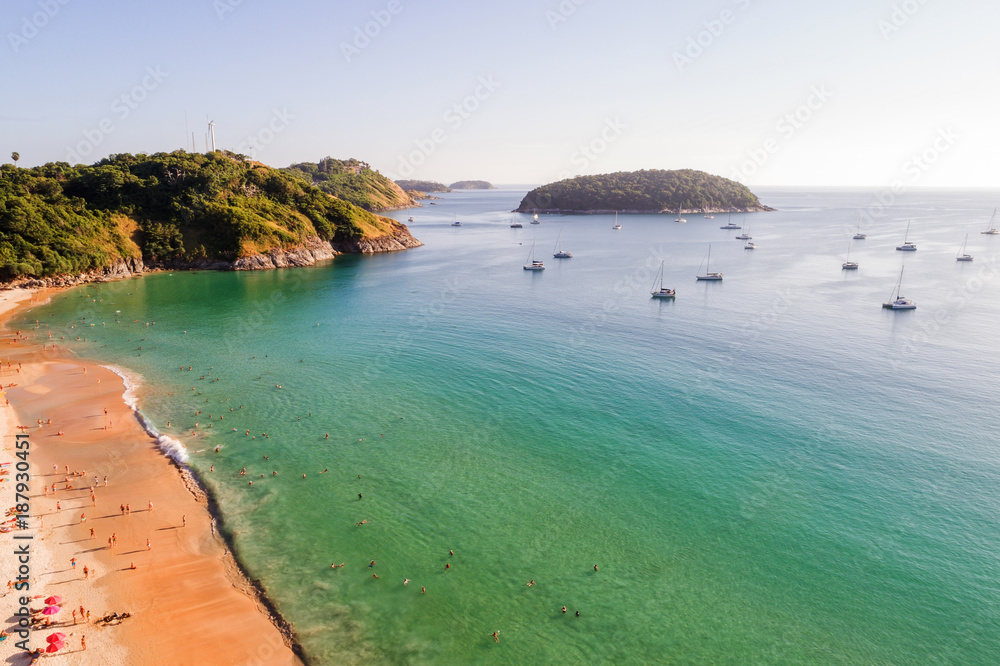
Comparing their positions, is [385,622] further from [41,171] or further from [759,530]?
[41,171]

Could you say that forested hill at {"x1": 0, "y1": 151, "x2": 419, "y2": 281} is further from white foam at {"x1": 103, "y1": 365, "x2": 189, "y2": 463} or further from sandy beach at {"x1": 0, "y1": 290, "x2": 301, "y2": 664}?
sandy beach at {"x1": 0, "y1": 290, "x2": 301, "y2": 664}

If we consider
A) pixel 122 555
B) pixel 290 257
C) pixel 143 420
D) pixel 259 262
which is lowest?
pixel 122 555

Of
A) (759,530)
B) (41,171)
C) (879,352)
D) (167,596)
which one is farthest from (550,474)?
(41,171)

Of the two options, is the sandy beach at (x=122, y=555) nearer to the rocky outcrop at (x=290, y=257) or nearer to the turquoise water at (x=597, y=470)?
the turquoise water at (x=597, y=470)

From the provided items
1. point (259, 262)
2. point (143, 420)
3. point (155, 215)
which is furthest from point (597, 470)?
point (155, 215)

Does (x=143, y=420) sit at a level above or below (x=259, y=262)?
below

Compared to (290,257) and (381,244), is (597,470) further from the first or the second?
(381,244)

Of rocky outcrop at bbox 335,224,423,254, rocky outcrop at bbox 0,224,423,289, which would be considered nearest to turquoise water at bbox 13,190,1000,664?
rocky outcrop at bbox 0,224,423,289
